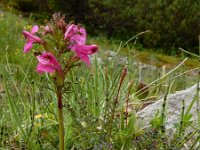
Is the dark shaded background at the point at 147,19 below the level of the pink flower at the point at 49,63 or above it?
below

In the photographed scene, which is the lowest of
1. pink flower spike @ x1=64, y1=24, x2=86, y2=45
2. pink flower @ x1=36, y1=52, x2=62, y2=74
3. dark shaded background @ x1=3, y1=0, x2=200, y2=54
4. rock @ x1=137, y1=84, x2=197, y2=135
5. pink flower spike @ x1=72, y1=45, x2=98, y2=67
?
dark shaded background @ x1=3, y1=0, x2=200, y2=54

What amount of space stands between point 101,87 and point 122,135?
0.69m

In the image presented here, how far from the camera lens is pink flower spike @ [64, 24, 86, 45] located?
60.7 inches

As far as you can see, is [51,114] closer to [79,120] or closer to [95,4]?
[79,120]

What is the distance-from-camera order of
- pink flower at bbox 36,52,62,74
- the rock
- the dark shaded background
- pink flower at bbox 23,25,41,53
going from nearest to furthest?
pink flower at bbox 36,52,62,74, pink flower at bbox 23,25,41,53, the rock, the dark shaded background

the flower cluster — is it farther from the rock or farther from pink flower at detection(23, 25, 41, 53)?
the rock

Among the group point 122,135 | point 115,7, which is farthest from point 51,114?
point 115,7

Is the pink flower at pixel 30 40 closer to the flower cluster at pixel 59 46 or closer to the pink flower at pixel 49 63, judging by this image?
the flower cluster at pixel 59 46

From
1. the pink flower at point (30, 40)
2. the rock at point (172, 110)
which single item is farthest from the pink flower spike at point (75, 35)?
the rock at point (172, 110)

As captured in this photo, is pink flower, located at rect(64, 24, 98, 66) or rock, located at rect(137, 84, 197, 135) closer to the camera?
pink flower, located at rect(64, 24, 98, 66)

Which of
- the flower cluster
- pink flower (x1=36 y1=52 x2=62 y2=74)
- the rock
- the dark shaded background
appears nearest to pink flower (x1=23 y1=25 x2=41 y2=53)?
the flower cluster

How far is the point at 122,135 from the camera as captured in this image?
2191 mm

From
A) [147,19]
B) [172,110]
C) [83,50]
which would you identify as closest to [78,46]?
[83,50]

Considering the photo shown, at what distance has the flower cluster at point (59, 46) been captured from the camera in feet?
4.93
